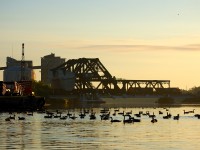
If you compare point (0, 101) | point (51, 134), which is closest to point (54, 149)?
point (51, 134)

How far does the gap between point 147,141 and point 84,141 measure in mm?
9972

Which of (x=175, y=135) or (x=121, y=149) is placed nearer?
(x=121, y=149)

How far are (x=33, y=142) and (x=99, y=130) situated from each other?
105ft

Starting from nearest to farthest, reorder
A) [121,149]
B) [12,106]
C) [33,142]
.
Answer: [121,149], [33,142], [12,106]

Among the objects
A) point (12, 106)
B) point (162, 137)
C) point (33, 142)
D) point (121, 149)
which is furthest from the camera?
point (12, 106)

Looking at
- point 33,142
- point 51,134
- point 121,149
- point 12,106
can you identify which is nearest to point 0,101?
point 12,106

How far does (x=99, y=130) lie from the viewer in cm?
14512

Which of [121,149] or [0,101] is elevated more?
[0,101]

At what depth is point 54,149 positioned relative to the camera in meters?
102

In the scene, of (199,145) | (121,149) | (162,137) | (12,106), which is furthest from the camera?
(12,106)

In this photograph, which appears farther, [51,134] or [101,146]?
[51,134]

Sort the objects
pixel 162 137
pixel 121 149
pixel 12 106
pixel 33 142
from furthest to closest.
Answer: pixel 12 106 < pixel 162 137 < pixel 33 142 < pixel 121 149

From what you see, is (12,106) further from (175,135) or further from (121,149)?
(121,149)

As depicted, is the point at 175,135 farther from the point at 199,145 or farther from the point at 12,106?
the point at 12,106
